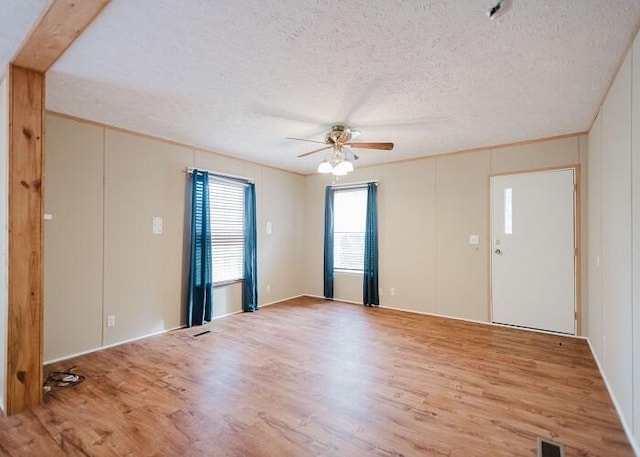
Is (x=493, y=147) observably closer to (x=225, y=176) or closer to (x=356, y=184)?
(x=356, y=184)

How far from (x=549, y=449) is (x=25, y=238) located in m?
3.76

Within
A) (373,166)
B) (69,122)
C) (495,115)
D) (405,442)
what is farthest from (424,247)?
(69,122)

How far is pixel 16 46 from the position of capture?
7.02 ft

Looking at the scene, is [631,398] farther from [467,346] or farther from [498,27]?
[498,27]

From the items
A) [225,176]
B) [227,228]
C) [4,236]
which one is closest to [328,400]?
[4,236]

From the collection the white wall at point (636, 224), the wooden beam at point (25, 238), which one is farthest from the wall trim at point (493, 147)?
the wooden beam at point (25, 238)

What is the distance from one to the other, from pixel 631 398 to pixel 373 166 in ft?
14.4

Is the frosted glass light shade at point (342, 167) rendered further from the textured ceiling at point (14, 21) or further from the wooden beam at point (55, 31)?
the textured ceiling at point (14, 21)

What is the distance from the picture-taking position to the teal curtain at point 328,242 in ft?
20.1

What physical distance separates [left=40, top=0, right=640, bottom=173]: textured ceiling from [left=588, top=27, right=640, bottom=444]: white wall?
313mm

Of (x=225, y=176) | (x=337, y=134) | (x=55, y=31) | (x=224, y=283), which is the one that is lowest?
(x=224, y=283)

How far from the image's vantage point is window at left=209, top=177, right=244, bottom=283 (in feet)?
16.1

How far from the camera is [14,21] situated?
1.91 meters

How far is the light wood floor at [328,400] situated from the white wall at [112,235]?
1.14ft
